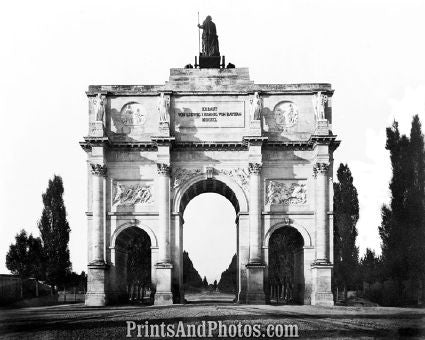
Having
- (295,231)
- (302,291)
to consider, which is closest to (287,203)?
(295,231)

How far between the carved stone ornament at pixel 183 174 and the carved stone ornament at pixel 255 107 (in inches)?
154

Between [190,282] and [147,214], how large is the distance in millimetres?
70184

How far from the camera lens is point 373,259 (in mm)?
48188

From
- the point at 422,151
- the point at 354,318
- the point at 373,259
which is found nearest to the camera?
the point at 354,318

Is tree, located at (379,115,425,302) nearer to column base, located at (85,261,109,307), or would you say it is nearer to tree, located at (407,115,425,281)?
tree, located at (407,115,425,281)

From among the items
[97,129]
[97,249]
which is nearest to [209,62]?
[97,129]

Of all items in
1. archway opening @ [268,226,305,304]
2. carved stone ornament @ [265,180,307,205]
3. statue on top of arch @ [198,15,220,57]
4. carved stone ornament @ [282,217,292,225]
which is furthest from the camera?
statue on top of arch @ [198,15,220,57]

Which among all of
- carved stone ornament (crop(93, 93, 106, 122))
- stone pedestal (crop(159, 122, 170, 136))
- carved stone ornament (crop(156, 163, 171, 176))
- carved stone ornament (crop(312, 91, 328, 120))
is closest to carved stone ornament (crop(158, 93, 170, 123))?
stone pedestal (crop(159, 122, 170, 136))

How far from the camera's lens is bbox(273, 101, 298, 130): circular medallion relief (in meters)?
36.1

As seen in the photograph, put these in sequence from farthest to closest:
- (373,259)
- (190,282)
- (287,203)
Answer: (190,282) < (373,259) < (287,203)

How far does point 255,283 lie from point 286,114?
872cm

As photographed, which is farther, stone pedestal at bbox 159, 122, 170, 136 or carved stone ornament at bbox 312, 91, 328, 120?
carved stone ornament at bbox 312, 91, 328, 120

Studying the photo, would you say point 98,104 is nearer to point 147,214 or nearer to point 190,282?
point 147,214

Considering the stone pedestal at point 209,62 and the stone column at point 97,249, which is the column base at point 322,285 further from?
the stone pedestal at point 209,62
